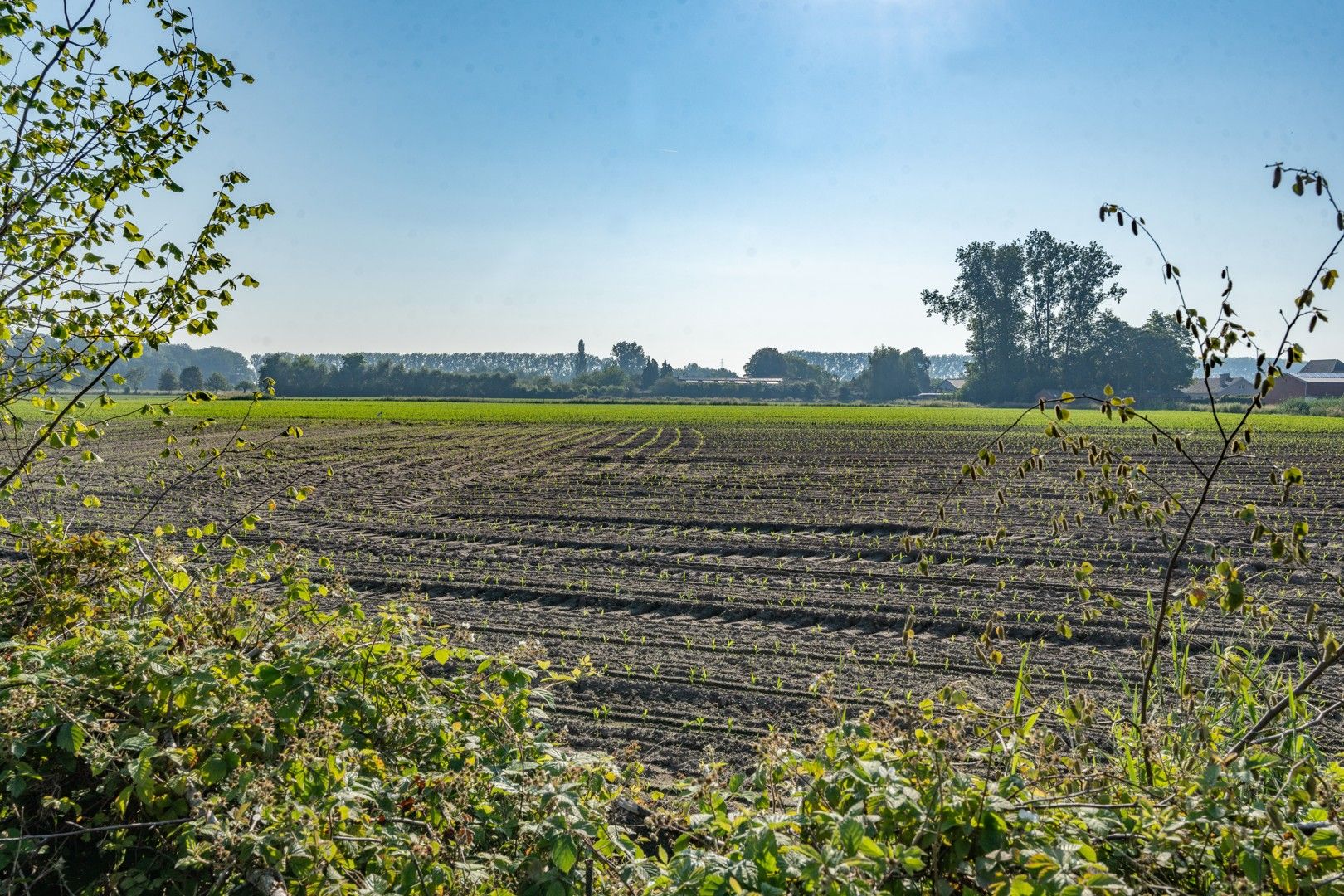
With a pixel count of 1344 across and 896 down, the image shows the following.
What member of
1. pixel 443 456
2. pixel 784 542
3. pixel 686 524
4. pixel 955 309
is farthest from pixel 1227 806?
pixel 955 309

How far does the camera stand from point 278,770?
2.79 metres

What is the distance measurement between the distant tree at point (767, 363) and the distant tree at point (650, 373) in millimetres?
30155

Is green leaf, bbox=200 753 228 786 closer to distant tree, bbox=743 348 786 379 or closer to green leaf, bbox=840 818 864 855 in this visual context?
green leaf, bbox=840 818 864 855

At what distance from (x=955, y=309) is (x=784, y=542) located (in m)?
83.8

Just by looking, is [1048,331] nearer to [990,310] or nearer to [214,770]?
[990,310]

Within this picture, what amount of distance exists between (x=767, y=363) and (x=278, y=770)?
5570 inches

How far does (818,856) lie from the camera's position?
6.66 ft

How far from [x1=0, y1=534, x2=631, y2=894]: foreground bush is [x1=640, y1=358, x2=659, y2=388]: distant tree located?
110323mm

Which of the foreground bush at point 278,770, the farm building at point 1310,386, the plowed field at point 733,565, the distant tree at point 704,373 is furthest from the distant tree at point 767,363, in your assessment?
the foreground bush at point 278,770

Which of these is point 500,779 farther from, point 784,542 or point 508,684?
point 784,542

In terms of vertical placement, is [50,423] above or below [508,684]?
above

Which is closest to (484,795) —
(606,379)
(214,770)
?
(214,770)

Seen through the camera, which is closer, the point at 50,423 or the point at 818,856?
the point at 818,856

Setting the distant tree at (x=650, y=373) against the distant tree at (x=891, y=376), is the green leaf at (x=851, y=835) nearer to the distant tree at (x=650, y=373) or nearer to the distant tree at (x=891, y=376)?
the distant tree at (x=891, y=376)
